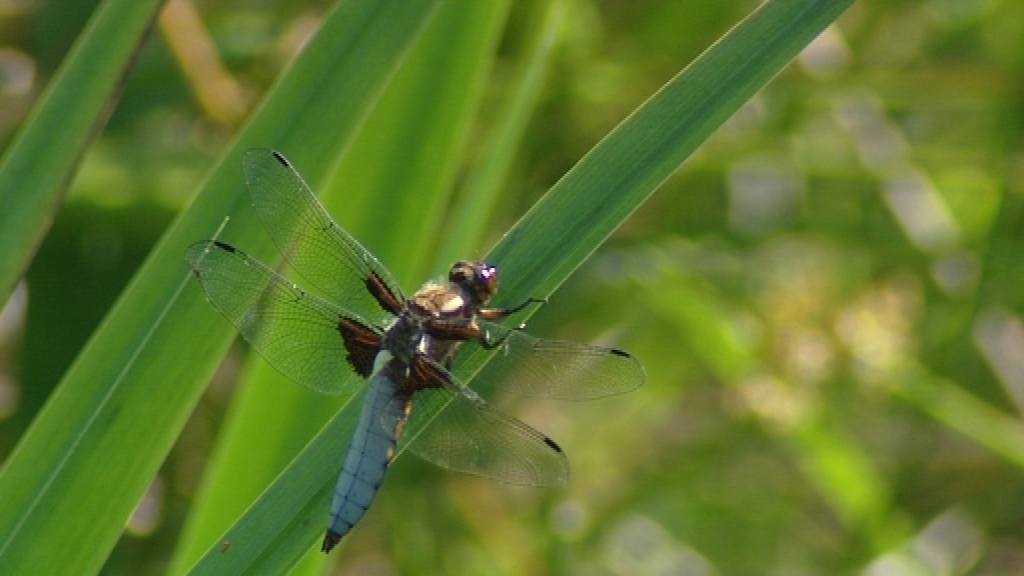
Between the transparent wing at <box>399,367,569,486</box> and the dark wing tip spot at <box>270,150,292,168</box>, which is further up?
the dark wing tip spot at <box>270,150,292,168</box>

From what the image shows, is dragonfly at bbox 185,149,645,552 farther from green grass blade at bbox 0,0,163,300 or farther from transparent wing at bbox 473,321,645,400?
green grass blade at bbox 0,0,163,300

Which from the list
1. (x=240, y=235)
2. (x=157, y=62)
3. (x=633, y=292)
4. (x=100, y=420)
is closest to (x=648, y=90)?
(x=633, y=292)

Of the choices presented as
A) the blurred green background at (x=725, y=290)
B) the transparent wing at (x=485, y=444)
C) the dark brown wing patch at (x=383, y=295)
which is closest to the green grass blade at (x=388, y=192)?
the dark brown wing patch at (x=383, y=295)

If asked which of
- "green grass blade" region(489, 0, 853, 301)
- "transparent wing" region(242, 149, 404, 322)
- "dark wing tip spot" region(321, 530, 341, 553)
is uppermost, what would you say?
"green grass blade" region(489, 0, 853, 301)

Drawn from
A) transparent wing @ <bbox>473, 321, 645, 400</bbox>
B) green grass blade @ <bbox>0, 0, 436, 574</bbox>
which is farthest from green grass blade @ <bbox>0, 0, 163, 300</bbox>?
transparent wing @ <bbox>473, 321, 645, 400</bbox>

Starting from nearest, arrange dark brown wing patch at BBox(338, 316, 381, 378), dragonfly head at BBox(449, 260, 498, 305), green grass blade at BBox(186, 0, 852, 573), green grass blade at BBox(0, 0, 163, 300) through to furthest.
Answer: green grass blade at BBox(186, 0, 852, 573)
green grass blade at BBox(0, 0, 163, 300)
dragonfly head at BBox(449, 260, 498, 305)
dark brown wing patch at BBox(338, 316, 381, 378)

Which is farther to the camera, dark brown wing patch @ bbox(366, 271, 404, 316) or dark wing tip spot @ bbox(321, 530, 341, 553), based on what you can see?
dark brown wing patch @ bbox(366, 271, 404, 316)

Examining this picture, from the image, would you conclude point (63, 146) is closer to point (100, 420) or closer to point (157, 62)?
point (100, 420)

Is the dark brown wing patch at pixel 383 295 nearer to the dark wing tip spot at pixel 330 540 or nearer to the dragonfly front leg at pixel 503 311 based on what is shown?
the dragonfly front leg at pixel 503 311
